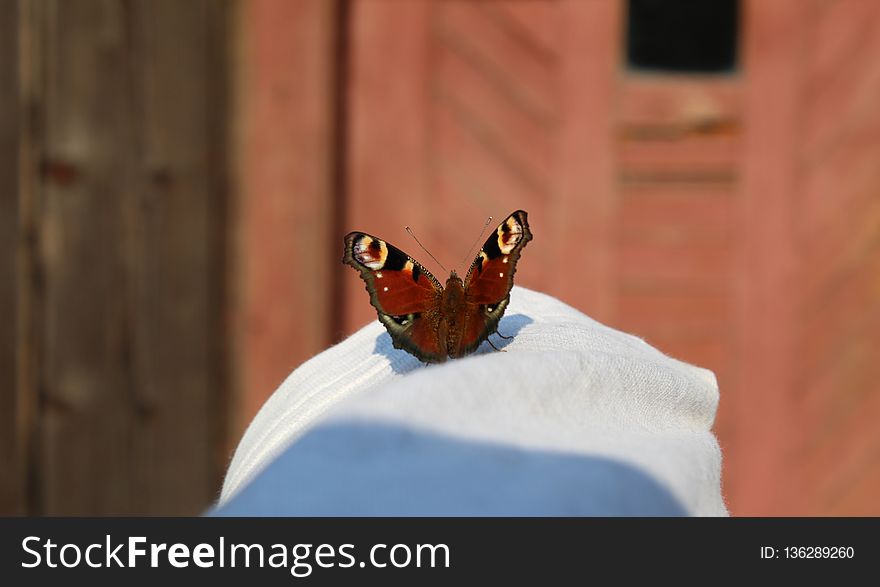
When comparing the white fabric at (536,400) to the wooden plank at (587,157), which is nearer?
the white fabric at (536,400)

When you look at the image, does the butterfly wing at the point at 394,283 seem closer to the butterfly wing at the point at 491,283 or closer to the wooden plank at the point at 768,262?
the butterfly wing at the point at 491,283

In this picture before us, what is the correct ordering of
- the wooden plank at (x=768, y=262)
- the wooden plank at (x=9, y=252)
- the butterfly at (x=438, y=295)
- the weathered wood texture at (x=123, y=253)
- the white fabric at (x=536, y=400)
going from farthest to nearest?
the wooden plank at (x=768, y=262) < the weathered wood texture at (x=123, y=253) < the wooden plank at (x=9, y=252) < the butterfly at (x=438, y=295) < the white fabric at (x=536, y=400)

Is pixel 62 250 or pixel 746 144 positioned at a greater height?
pixel 746 144

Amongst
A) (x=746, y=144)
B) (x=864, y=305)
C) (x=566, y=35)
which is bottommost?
(x=864, y=305)

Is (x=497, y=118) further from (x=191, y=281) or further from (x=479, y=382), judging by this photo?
(x=479, y=382)

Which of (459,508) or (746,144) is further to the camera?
(746,144)

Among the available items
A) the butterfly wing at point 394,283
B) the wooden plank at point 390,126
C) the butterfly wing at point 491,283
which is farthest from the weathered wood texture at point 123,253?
the butterfly wing at point 491,283

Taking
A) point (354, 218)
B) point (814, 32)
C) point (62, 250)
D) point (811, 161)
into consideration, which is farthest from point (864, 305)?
point (62, 250)
